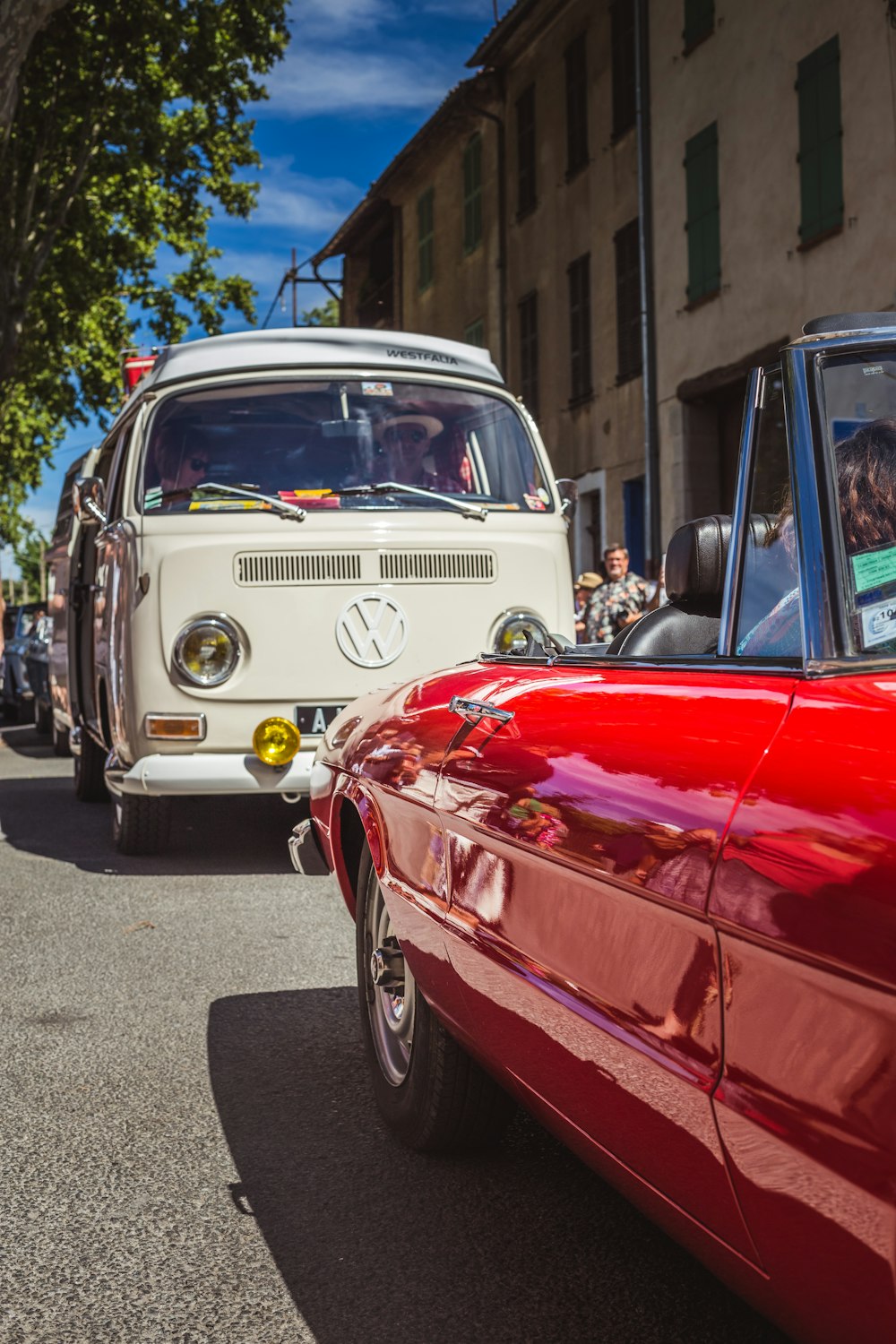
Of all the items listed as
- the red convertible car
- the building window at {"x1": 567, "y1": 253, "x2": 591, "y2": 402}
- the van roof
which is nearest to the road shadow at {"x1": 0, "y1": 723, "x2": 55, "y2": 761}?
the van roof

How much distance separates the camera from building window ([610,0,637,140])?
71.7 ft

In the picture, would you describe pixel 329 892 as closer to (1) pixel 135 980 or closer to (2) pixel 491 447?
→ (1) pixel 135 980

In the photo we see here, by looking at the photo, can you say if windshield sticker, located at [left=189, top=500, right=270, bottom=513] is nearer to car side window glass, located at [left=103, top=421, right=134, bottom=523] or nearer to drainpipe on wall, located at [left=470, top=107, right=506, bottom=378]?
car side window glass, located at [left=103, top=421, right=134, bottom=523]

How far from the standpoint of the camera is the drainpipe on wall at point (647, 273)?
20.8 metres

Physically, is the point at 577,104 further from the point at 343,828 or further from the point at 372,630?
→ the point at 343,828

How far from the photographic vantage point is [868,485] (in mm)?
2172

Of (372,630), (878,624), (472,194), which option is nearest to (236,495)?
(372,630)

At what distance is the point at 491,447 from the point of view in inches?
316

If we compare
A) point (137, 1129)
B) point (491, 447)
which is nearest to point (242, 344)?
point (491, 447)

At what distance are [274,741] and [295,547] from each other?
0.91 meters

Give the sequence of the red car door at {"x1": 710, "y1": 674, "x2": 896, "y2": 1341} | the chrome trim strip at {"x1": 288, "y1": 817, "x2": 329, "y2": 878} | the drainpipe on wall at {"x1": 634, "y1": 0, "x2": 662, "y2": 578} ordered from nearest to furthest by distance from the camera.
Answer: the red car door at {"x1": 710, "y1": 674, "x2": 896, "y2": 1341} → the chrome trim strip at {"x1": 288, "y1": 817, "x2": 329, "y2": 878} → the drainpipe on wall at {"x1": 634, "y1": 0, "x2": 662, "y2": 578}

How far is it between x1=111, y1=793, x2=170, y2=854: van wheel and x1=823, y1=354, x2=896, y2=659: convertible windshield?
19.7 ft

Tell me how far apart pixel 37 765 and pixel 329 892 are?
7.85 m

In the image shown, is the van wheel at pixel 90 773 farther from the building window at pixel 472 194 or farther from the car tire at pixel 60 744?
the building window at pixel 472 194
